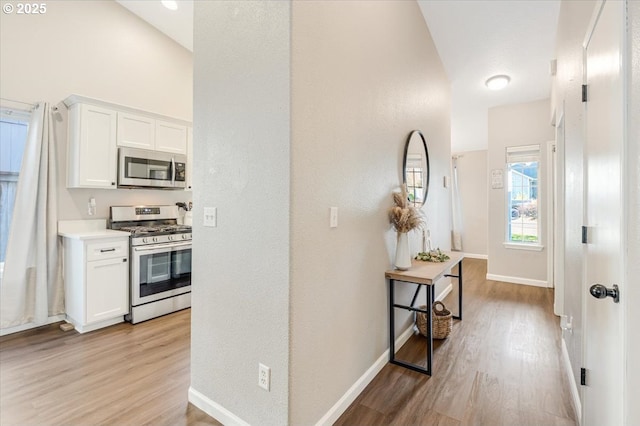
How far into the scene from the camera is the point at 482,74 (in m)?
4.02

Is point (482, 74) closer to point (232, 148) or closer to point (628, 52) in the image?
point (628, 52)

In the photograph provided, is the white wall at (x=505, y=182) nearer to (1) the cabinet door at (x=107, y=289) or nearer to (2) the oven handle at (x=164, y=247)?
(2) the oven handle at (x=164, y=247)

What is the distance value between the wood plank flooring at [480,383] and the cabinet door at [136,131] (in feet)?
11.9

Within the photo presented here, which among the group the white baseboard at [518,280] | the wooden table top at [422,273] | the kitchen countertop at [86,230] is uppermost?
the kitchen countertop at [86,230]

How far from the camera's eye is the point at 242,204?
164cm

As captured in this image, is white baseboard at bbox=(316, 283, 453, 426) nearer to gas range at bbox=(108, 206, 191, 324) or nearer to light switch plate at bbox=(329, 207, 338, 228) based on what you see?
light switch plate at bbox=(329, 207, 338, 228)

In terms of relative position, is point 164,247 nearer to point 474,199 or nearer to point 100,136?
point 100,136

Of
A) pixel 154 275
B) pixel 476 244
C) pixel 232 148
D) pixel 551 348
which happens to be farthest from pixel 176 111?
pixel 476 244

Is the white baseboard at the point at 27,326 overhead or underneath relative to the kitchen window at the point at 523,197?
underneath

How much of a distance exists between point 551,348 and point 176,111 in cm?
522

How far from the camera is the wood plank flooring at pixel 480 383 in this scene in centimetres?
179

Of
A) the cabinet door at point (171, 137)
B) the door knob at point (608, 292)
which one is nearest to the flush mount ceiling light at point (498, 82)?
the door knob at point (608, 292)

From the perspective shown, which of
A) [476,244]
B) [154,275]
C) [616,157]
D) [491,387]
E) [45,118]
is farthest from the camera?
[476,244]

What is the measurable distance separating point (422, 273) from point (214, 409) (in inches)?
64.9
